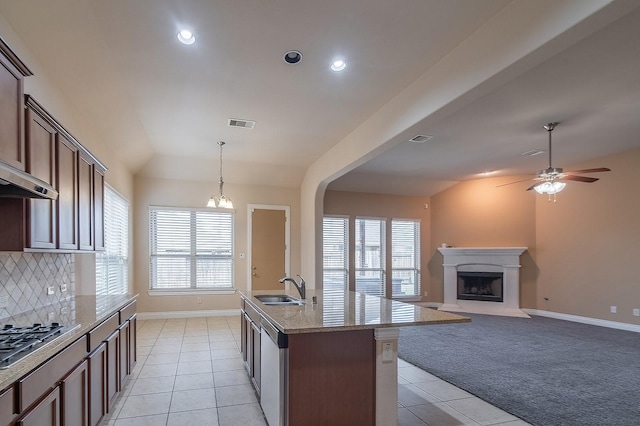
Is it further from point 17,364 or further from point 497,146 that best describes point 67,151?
point 497,146

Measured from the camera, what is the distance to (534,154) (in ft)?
21.1

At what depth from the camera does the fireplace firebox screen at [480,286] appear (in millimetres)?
8258

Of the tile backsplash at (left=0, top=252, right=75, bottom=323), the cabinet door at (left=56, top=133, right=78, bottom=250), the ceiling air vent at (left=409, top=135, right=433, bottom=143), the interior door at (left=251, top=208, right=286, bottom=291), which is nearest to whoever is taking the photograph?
the tile backsplash at (left=0, top=252, right=75, bottom=323)

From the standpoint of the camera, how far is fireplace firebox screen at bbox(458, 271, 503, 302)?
325 inches

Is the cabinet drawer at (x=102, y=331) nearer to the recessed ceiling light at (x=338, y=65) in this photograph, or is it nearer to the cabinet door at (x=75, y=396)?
the cabinet door at (x=75, y=396)

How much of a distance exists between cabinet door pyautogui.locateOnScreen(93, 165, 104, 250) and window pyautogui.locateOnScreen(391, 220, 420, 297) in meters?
6.75

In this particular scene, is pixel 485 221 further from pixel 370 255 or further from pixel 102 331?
pixel 102 331

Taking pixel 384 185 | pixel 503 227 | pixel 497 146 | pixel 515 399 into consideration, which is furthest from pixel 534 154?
pixel 515 399

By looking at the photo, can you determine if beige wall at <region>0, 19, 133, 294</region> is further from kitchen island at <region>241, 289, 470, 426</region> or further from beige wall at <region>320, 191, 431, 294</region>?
beige wall at <region>320, 191, 431, 294</region>

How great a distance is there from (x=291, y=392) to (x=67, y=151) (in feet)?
8.10

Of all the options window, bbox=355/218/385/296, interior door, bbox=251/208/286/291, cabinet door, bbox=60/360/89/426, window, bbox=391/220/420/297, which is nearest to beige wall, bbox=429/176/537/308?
window, bbox=391/220/420/297

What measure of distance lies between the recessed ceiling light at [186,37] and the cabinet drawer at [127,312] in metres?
2.44

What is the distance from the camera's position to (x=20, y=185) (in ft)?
5.98

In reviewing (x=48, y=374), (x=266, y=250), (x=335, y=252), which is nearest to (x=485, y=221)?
(x=335, y=252)
